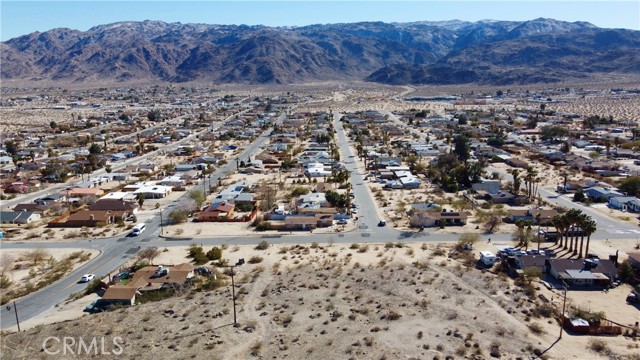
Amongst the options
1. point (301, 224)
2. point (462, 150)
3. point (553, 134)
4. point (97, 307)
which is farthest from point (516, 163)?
point (97, 307)

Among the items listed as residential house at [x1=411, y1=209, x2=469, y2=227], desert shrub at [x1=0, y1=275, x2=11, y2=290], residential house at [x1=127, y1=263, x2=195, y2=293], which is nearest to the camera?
residential house at [x1=127, y1=263, x2=195, y2=293]

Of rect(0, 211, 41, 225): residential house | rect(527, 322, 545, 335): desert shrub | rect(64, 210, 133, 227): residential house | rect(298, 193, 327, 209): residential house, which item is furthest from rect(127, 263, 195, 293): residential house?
rect(0, 211, 41, 225): residential house

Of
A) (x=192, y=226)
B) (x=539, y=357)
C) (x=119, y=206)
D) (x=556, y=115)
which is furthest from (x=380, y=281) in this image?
(x=556, y=115)

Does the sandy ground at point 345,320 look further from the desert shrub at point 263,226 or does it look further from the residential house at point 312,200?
the residential house at point 312,200

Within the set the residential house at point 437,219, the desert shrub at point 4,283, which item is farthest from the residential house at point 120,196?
the residential house at point 437,219

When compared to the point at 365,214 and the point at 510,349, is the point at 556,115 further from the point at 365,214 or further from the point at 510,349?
the point at 510,349

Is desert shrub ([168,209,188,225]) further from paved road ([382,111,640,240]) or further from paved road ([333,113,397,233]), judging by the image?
paved road ([382,111,640,240])

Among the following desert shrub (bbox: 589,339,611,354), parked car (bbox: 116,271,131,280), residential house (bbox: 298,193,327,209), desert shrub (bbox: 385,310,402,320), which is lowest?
desert shrub (bbox: 589,339,611,354)

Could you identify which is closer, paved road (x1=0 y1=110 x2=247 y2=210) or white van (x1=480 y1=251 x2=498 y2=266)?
white van (x1=480 y1=251 x2=498 y2=266)
